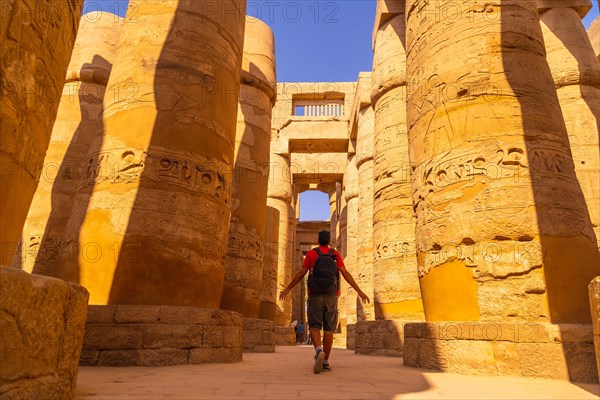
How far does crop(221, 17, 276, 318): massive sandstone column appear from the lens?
8.81m

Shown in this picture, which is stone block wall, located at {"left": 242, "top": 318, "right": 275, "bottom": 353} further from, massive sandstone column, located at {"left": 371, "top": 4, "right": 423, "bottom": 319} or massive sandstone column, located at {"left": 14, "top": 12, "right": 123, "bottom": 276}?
massive sandstone column, located at {"left": 14, "top": 12, "right": 123, "bottom": 276}

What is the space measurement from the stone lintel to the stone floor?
30.3 ft

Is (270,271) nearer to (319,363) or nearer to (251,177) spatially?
(251,177)

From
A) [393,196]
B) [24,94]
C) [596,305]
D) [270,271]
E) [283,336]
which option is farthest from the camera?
[283,336]

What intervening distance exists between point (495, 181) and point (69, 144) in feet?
25.7

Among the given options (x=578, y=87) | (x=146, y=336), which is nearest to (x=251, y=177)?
(x=146, y=336)

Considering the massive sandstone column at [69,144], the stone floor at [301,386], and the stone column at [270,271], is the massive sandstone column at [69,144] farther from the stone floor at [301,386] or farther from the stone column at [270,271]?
the stone column at [270,271]

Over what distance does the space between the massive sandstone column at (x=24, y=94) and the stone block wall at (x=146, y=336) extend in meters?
2.13

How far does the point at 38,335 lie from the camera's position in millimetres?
1958

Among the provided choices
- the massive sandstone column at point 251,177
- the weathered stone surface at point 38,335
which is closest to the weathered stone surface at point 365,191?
the massive sandstone column at point 251,177

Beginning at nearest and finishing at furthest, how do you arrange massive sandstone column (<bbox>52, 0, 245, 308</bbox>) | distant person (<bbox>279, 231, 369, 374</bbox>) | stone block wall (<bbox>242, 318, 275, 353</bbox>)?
distant person (<bbox>279, 231, 369, 374</bbox>) → massive sandstone column (<bbox>52, 0, 245, 308</bbox>) → stone block wall (<bbox>242, 318, 275, 353</bbox>)

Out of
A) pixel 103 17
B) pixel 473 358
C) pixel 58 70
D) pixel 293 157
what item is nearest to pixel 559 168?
pixel 473 358

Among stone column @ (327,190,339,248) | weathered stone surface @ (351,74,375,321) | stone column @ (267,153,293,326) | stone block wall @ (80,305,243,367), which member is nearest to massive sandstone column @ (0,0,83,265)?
stone block wall @ (80,305,243,367)

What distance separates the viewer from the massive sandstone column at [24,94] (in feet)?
7.11
